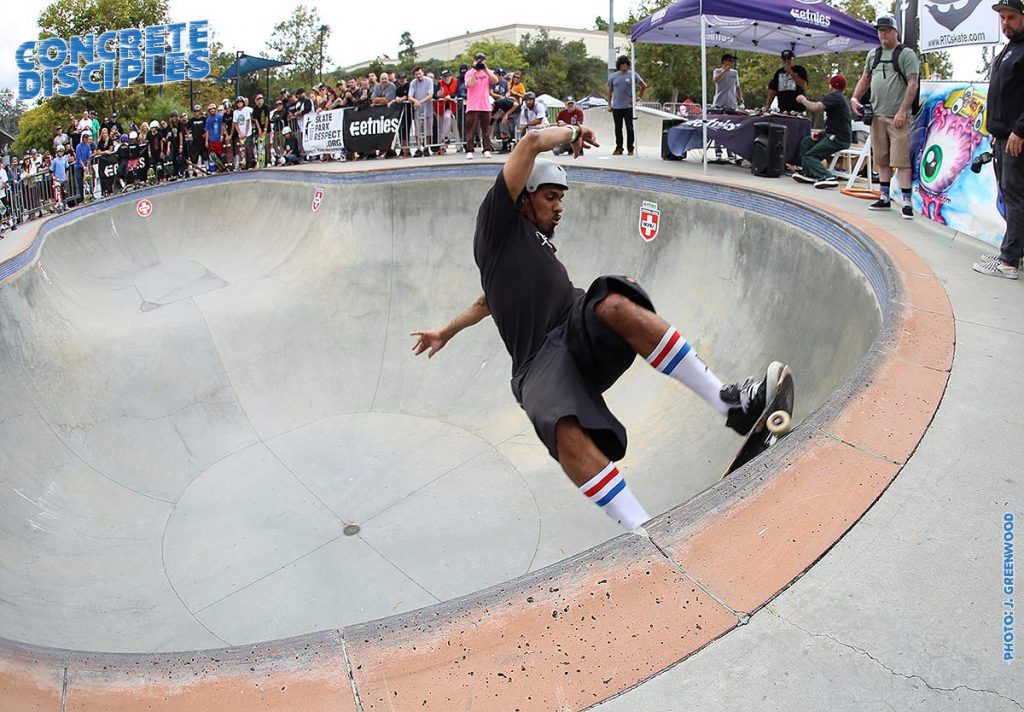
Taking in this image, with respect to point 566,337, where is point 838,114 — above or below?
above

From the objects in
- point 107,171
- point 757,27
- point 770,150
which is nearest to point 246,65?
point 107,171

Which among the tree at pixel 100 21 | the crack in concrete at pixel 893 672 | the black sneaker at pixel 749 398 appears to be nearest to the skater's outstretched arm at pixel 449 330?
the black sneaker at pixel 749 398

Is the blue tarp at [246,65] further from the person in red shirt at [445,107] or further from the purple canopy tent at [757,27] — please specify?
the purple canopy tent at [757,27]

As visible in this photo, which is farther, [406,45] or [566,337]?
[406,45]

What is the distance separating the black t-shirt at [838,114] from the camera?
31.1ft

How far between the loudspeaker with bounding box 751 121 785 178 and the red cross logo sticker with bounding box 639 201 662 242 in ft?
8.36

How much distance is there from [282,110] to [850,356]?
16.2 meters

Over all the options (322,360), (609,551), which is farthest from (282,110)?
(609,551)

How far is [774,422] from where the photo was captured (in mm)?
3029

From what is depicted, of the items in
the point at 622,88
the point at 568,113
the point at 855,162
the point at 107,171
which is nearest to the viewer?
the point at 622,88

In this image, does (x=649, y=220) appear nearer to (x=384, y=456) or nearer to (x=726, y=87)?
(x=384, y=456)

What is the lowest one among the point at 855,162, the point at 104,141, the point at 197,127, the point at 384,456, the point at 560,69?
the point at 384,456

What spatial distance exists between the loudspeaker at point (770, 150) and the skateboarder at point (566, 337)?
25.3 ft
